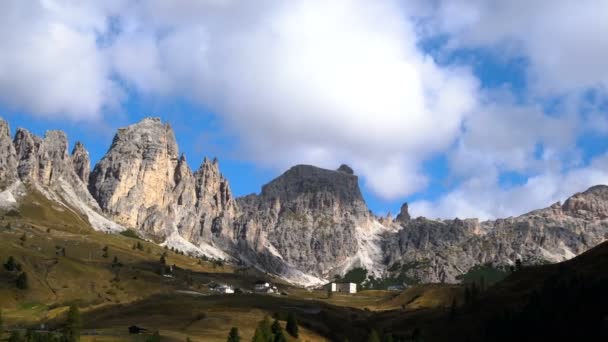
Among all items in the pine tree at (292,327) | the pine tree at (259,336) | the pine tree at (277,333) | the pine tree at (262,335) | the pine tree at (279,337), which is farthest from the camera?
the pine tree at (292,327)

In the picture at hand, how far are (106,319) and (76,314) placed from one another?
54.4m

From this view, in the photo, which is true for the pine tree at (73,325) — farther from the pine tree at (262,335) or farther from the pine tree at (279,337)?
the pine tree at (279,337)

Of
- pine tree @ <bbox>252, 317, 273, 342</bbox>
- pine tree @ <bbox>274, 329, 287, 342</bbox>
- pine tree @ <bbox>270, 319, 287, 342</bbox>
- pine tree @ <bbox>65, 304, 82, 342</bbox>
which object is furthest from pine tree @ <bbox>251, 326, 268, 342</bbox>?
pine tree @ <bbox>65, 304, 82, 342</bbox>

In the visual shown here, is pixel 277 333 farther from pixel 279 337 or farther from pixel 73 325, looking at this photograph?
pixel 73 325

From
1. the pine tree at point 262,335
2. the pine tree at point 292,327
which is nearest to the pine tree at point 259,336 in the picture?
the pine tree at point 262,335

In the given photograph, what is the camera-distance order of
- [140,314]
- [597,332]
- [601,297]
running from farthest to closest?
[140,314], [601,297], [597,332]

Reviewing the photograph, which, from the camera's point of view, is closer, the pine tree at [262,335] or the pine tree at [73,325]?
the pine tree at [262,335]

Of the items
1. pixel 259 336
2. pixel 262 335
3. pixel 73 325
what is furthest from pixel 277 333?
pixel 73 325

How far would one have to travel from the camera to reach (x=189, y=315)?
191 meters

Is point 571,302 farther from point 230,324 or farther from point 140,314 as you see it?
point 140,314

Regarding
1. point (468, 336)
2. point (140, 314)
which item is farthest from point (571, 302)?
point (140, 314)

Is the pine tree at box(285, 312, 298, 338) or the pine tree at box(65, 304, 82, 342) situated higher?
the pine tree at box(285, 312, 298, 338)

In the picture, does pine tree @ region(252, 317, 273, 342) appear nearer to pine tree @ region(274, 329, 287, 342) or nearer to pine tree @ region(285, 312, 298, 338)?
pine tree @ region(274, 329, 287, 342)

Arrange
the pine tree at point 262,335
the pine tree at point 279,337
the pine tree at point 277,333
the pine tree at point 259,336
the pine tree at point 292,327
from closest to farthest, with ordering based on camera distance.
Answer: the pine tree at point 259,336, the pine tree at point 262,335, the pine tree at point 279,337, the pine tree at point 277,333, the pine tree at point 292,327
